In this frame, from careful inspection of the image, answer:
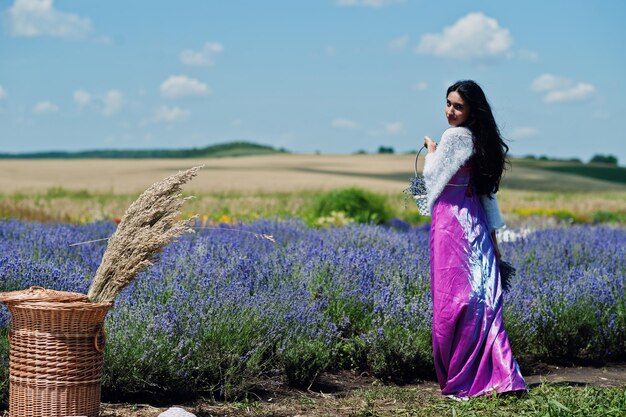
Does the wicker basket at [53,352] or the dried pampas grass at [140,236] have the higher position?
the dried pampas grass at [140,236]

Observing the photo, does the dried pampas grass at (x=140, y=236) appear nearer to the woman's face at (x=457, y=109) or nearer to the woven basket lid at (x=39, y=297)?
the woven basket lid at (x=39, y=297)

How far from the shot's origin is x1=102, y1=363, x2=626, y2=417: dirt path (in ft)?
14.1

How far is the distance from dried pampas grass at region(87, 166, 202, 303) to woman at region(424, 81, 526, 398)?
166 cm

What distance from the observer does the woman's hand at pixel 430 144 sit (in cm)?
500

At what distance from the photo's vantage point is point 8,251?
585 centimetres

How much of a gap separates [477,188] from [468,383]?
1112 mm

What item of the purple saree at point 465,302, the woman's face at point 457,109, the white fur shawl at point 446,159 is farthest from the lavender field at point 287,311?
the woman's face at point 457,109

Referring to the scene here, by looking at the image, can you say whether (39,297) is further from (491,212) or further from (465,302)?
(491,212)

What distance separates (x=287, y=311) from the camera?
5.02m

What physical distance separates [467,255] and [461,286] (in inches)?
7.0

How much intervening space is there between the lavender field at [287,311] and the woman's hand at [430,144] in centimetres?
96

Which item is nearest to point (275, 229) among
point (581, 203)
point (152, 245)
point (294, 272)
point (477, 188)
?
point (294, 272)

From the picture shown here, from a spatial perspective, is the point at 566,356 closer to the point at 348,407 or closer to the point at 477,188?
the point at 477,188

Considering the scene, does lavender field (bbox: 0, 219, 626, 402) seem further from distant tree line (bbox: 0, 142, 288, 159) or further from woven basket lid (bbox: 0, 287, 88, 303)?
distant tree line (bbox: 0, 142, 288, 159)
